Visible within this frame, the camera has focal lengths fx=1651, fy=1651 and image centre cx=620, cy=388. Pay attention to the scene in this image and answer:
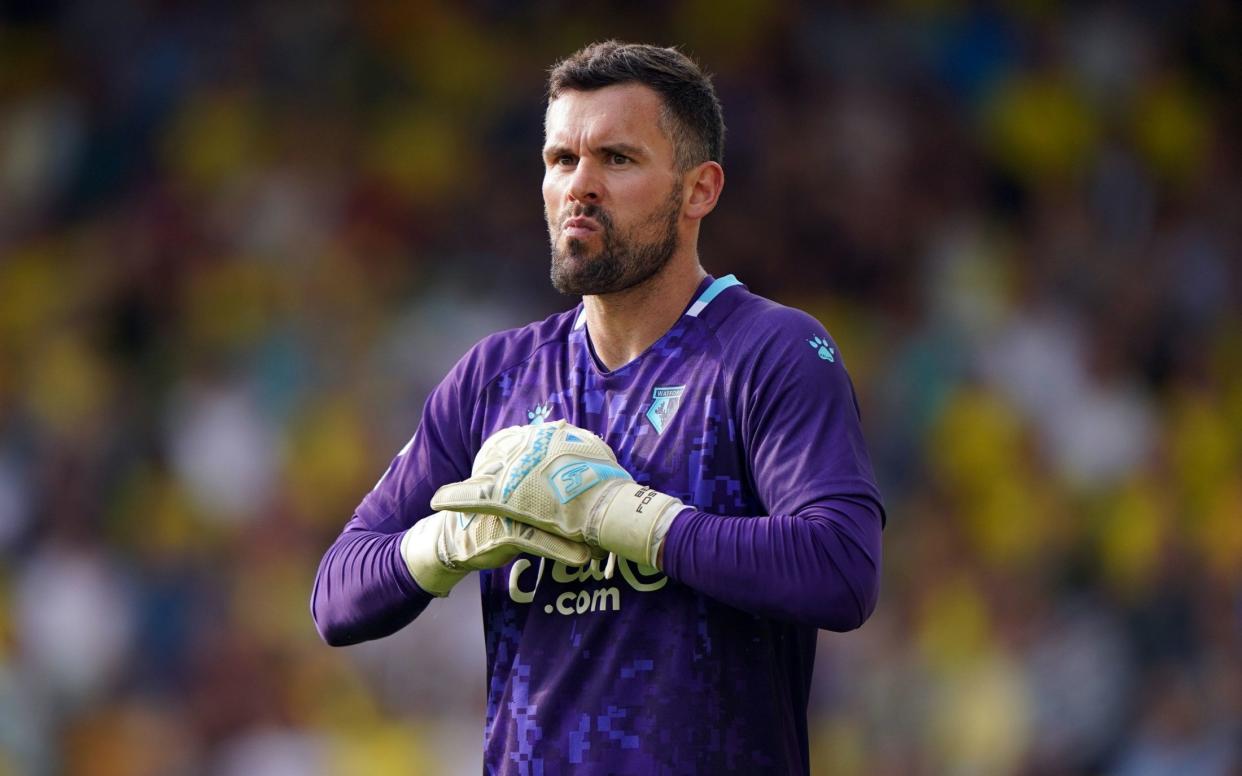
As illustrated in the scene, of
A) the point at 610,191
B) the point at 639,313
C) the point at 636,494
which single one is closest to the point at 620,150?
the point at 610,191

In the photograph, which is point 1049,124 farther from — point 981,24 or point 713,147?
point 713,147

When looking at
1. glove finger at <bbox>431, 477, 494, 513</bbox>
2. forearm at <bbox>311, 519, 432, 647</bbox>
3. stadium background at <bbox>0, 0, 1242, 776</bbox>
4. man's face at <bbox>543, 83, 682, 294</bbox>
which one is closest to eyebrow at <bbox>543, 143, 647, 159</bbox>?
man's face at <bbox>543, 83, 682, 294</bbox>

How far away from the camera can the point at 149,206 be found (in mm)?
8078

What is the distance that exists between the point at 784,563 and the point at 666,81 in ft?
3.23

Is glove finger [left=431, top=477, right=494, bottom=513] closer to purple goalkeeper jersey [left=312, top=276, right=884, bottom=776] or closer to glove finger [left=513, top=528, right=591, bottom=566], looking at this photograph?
glove finger [left=513, top=528, right=591, bottom=566]

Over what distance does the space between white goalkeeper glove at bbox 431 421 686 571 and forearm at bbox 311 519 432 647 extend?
26 centimetres

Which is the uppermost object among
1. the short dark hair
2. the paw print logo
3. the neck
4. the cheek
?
the short dark hair

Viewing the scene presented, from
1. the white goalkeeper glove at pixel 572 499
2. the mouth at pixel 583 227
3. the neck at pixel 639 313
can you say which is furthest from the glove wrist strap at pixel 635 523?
the mouth at pixel 583 227

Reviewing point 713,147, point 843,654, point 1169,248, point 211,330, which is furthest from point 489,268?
point 713,147

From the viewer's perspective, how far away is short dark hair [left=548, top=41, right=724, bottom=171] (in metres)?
3.06

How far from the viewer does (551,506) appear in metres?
2.70

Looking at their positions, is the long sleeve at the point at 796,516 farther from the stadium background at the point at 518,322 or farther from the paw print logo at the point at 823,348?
the stadium background at the point at 518,322

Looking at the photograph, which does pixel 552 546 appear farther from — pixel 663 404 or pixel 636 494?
pixel 663 404

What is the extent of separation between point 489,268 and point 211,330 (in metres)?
1.35
